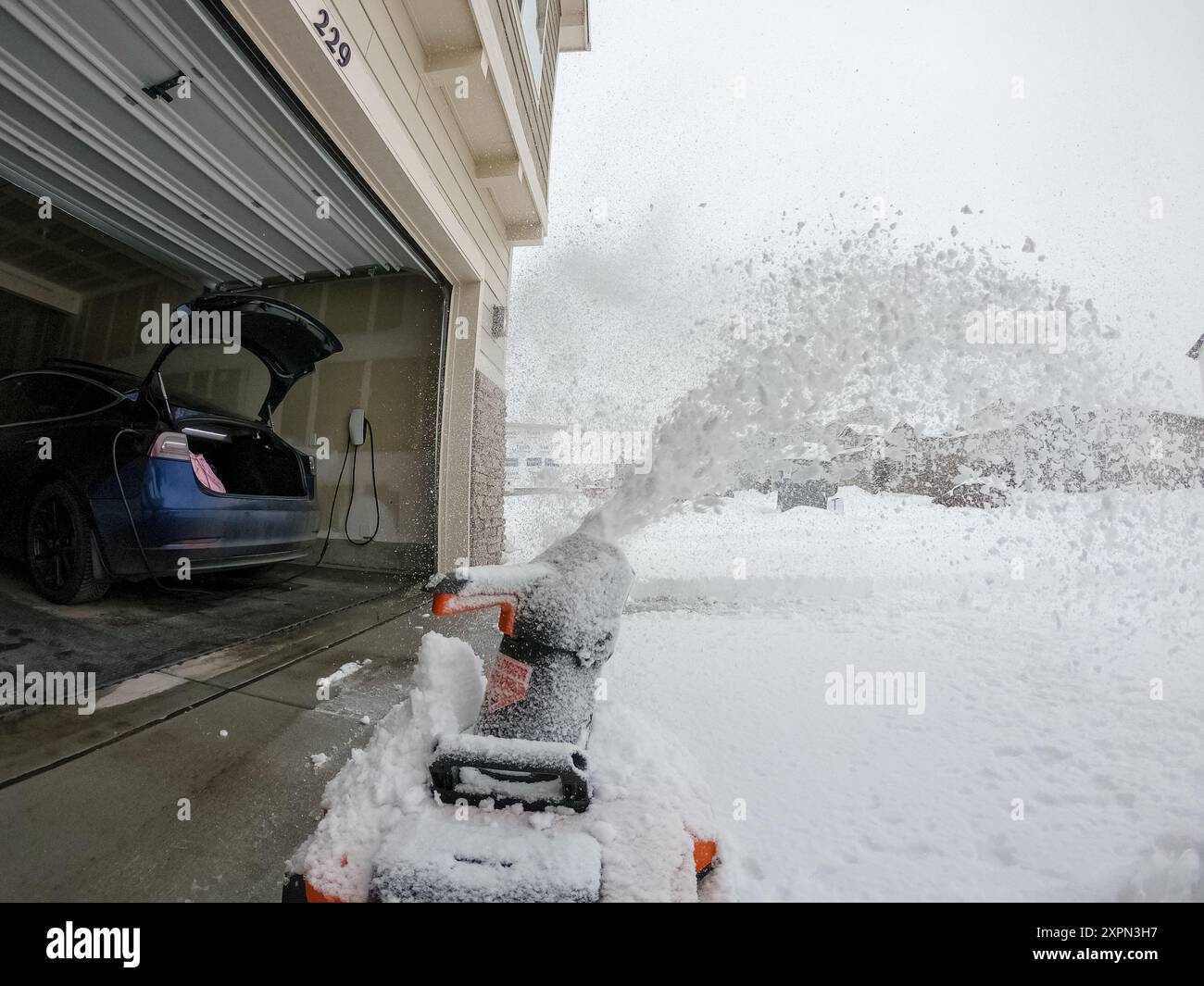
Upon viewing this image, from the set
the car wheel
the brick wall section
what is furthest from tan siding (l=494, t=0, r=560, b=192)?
the car wheel

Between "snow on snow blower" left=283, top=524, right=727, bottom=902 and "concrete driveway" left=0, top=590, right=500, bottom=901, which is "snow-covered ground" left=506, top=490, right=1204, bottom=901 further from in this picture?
"concrete driveway" left=0, top=590, right=500, bottom=901

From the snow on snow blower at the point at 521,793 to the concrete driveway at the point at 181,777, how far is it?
0.55m

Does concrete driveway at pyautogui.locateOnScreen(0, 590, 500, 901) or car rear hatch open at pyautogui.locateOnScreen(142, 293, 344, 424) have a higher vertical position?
car rear hatch open at pyautogui.locateOnScreen(142, 293, 344, 424)

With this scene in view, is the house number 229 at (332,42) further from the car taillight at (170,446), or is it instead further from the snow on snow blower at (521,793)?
the snow on snow blower at (521,793)

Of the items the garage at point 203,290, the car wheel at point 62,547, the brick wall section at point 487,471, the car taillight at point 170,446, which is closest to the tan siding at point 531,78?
the garage at point 203,290

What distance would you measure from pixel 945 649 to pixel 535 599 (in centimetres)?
296

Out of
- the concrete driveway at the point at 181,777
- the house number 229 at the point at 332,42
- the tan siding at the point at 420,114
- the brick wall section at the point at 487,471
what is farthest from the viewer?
the brick wall section at the point at 487,471

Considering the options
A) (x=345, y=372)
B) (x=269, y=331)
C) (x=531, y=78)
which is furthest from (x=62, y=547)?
(x=531, y=78)

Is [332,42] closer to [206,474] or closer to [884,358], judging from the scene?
[206,474]

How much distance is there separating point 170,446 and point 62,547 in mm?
870

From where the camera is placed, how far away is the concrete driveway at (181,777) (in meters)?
1.15

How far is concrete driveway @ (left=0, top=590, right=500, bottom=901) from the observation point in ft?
3.78

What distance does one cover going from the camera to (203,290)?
566 cm

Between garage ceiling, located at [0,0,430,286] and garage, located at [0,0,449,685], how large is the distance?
0.05 ft
